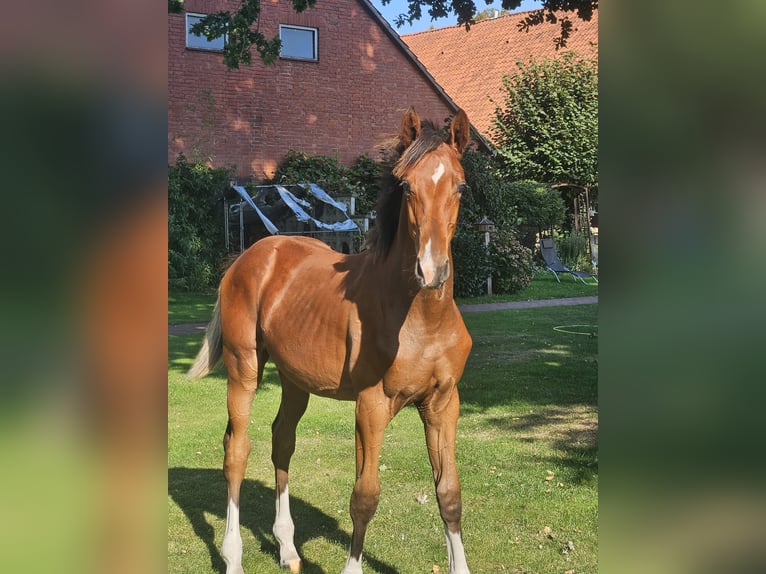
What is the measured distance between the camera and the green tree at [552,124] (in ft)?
73.5

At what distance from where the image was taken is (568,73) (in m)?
22.9

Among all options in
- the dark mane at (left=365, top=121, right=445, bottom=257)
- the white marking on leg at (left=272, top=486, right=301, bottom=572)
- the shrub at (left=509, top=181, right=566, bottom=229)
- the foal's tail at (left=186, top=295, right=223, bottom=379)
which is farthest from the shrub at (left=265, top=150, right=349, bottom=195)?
the dark mane at (left=365, top=121, right=445, bottom=257)

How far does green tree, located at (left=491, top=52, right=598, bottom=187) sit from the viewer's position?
22406 millimetres

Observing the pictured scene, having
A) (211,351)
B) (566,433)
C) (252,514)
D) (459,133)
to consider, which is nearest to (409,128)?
(459,133)

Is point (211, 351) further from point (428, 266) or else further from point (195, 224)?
point (195, 224)

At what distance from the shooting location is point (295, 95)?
1897 centimetres

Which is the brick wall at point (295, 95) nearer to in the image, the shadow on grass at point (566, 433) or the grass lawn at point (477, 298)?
the grass lawn at point (477, 298)

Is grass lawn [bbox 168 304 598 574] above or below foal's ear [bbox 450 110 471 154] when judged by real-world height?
below

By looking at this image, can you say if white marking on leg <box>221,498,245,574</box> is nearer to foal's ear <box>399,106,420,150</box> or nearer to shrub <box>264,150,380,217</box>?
foal's ear <box>399,106,420,150</box>

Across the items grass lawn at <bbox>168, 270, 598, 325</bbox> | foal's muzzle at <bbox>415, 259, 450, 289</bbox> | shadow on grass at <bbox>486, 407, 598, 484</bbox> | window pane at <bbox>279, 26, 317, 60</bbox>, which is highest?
window pane at <bbox>279, 26, 317, 60</bbox>

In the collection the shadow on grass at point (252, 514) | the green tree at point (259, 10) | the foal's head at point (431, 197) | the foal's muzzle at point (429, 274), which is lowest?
the shadow on grass at point (252, 514)

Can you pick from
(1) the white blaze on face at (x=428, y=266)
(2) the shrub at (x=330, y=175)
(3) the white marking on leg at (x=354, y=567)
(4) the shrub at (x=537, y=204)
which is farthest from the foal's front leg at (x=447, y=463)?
(4) the shrub at (x=537, y=204)

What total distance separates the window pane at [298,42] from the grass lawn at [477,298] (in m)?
6.66

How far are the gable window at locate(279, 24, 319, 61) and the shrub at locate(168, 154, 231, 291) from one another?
3.77 meters
